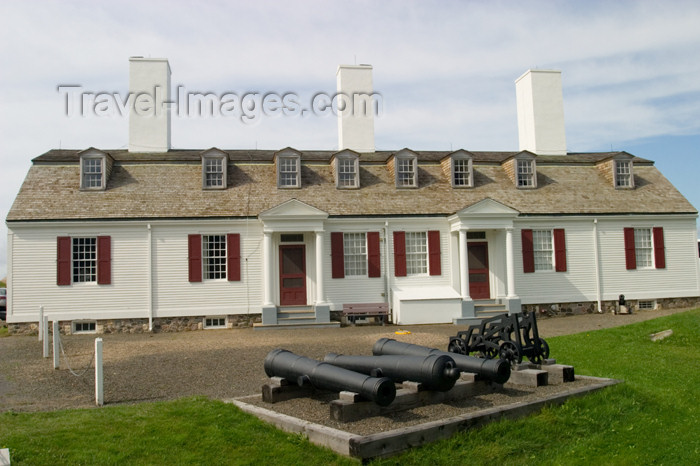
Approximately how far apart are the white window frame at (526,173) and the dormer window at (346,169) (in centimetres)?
641

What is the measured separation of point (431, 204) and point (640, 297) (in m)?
8.88

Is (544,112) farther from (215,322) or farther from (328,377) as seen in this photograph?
(328,377)

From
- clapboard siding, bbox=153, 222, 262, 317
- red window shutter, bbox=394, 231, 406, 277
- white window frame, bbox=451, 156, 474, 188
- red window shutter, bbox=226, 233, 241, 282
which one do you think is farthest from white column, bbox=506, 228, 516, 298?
red window shutter, bbox=226, 233, 241, 282

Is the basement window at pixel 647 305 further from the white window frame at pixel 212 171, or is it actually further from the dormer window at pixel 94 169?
the dormer window at pixel 94 169

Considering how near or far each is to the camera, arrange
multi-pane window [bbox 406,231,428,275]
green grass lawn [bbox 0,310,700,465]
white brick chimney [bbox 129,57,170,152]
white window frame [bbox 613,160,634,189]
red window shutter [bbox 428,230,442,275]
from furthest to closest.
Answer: white window frame [bbox 613,160,634,189]
white brick chimney [bbox 129,57,170,152]
multi-pane window [bbox 406,231,428,275]
red window shutter [bbox 428,230,442,275]
green grass lawn [bbox 0,310,700,465]

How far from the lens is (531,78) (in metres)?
27.1

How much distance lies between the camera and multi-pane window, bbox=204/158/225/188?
2161 cm

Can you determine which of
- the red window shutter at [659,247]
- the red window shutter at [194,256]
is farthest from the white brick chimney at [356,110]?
the red window shutter at [659,247]

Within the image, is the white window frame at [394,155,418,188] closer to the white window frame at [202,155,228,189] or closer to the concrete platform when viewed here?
the white window frame at [202,155,228,189]

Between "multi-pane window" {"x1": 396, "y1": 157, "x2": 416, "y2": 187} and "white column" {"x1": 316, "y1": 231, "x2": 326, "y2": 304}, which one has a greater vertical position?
"multi-pane window" {"x1": 396, "y1": 157, "x2": 416, "y2": 187}

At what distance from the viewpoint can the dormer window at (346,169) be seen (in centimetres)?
2222

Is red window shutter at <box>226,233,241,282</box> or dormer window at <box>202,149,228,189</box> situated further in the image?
dormer window at <box>202,149,228,189</box>

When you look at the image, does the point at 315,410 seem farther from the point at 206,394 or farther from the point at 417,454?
the point at 206,394

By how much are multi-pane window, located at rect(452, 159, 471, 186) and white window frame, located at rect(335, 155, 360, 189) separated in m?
3.85
